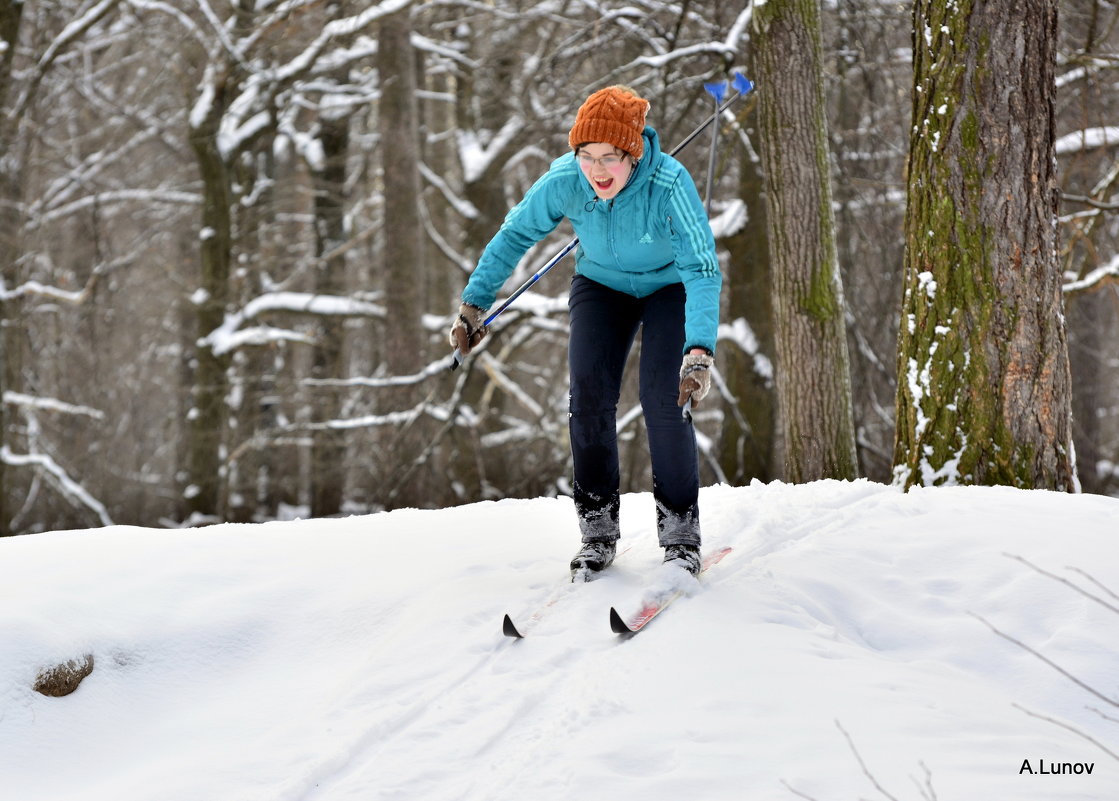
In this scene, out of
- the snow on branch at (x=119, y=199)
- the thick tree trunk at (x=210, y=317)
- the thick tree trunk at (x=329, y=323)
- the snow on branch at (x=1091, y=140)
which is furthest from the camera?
the snow on branch at (x=119, y=199)

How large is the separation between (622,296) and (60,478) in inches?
418

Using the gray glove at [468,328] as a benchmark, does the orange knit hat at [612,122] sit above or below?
above

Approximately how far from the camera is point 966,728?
2461 millimetres

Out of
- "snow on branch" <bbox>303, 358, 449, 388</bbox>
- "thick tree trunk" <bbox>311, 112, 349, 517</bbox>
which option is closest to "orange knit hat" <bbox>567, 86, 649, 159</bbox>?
"snow on branch" <bbox>303, 358, 449, 388</bbox>

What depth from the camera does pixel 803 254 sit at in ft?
18.3

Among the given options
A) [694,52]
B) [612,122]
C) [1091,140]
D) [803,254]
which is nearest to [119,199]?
[694,52]

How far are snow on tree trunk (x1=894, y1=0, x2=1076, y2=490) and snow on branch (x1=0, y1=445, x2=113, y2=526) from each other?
33.8ft

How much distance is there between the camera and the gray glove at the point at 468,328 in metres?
3.78

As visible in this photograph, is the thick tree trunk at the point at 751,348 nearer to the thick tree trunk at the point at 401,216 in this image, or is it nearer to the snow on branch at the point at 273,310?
the thick tree trunk at the point at 401,216

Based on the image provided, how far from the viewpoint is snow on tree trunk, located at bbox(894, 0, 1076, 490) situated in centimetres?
437

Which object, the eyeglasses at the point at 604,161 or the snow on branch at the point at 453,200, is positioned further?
the snow on branch at the point at 453,200

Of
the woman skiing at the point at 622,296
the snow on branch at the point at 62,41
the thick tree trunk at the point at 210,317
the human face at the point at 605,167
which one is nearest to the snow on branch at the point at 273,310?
the thick tree trunk at the point at 210,317

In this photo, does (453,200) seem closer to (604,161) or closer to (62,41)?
(62,41)

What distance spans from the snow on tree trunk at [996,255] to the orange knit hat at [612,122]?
177 centimetres
